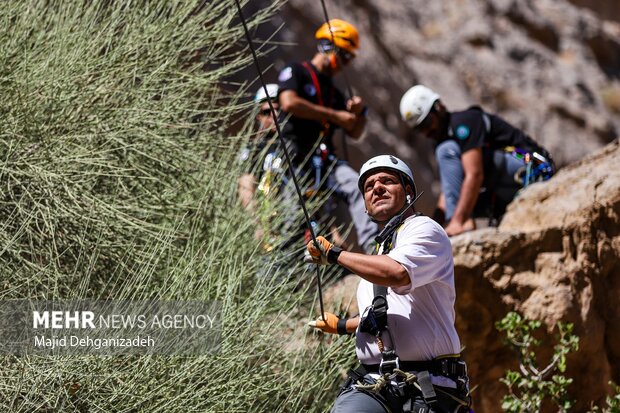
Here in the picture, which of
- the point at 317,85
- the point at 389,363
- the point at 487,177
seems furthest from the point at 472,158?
the point at 389,363

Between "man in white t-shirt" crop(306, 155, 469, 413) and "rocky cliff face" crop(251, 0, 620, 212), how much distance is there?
7.34 metres

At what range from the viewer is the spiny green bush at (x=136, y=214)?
4.46 meters

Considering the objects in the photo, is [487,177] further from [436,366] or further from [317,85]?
[436,366]

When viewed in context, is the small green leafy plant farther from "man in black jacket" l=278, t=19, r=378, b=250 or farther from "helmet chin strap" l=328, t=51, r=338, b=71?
"helmet chin strap" l=328, t=51, r=338, b=71

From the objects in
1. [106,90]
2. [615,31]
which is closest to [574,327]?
[106,90]

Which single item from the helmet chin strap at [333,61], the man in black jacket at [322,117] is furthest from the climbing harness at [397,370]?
the helmet chin strap at [333,61]

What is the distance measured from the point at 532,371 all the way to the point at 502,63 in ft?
27.6

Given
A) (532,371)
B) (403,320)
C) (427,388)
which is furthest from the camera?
(532,371)

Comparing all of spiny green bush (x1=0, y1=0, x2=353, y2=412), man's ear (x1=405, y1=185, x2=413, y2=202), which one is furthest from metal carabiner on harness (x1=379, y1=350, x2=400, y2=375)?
spiny green bush (x1=0, y1=0, x2=353, y2=412)

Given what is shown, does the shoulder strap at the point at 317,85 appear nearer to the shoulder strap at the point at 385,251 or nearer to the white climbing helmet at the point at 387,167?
the white climbing helmet at the point at 387,167

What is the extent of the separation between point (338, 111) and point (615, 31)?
9856 millimetres

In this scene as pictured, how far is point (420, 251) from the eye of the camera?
3715mm

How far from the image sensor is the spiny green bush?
446cm

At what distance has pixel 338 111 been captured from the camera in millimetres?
6414
